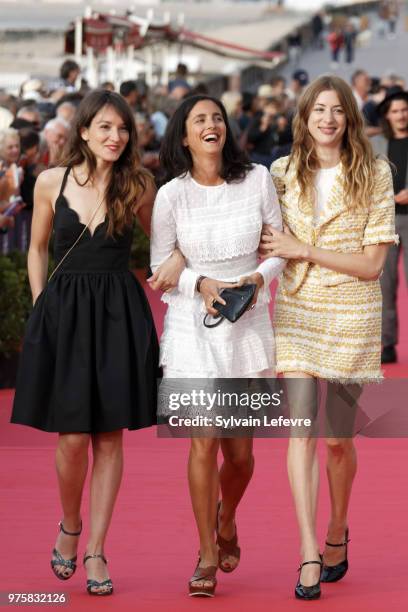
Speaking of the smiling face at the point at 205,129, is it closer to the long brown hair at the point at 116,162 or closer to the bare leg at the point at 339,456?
the long brown hair at the point at 116,162

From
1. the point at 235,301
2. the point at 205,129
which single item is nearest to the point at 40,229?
the point at 205,129

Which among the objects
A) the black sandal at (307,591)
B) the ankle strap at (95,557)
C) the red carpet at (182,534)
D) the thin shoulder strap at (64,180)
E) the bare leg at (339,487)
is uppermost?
the thin shoulder strap at (64,180)

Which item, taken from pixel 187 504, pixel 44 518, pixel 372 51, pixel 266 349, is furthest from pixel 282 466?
pixel 372 51

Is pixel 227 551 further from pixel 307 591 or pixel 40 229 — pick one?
pixel 40 229

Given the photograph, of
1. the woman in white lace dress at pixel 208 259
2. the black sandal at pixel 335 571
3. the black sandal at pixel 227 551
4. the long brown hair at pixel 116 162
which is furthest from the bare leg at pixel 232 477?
the long brown hair at pixel 116 162

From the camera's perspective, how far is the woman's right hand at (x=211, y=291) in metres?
6.46

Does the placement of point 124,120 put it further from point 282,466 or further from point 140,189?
point 282,466

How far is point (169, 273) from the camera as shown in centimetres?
655

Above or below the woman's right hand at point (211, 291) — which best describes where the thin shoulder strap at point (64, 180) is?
above

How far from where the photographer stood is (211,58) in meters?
55.6

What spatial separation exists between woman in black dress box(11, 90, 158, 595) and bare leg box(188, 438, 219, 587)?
0.23 metres

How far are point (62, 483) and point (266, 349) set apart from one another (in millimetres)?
922

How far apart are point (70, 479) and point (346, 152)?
1.63 m

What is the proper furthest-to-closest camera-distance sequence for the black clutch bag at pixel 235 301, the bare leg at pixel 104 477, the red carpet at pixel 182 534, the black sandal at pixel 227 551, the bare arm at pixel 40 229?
the black sandal at pixel 227 551, the bare arm at pixel 40 229, the bare leg at pixel 104 477, the red carpet at pixel 182 534, the black clutch bag at pixel 235 301
